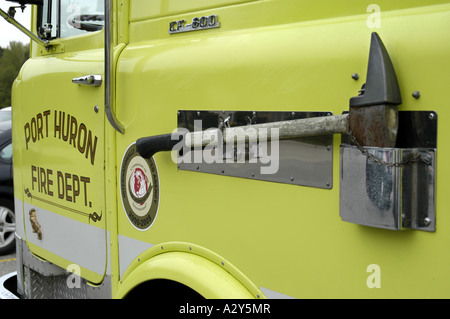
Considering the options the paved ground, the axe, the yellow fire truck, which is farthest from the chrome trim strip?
the paved ground

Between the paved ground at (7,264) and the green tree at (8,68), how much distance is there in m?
32.3

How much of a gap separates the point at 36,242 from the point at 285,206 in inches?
70.0

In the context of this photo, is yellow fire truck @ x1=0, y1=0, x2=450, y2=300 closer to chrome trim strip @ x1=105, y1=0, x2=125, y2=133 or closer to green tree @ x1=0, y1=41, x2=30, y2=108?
chrome trim strip @ x1=105, y1=0, x2=125, y2=133

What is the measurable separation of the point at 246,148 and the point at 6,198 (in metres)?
5.85

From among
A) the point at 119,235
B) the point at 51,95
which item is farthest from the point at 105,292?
the point at 51,95

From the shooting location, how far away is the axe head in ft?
4.34

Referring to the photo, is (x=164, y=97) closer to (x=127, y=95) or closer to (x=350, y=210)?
A: (x=127, y=95)

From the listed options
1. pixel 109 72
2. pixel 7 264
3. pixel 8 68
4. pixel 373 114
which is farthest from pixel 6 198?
pixel 8 68

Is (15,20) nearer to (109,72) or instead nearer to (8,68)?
(109,72)

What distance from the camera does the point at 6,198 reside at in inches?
270

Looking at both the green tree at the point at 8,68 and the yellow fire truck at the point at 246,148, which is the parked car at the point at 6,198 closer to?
the yellow fire truck at the point at 246,148

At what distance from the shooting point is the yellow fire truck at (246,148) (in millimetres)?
1324

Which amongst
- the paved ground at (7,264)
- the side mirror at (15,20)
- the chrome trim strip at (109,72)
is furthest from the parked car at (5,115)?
the chrome trim strip at (109,72)

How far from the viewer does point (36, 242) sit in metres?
2.91
